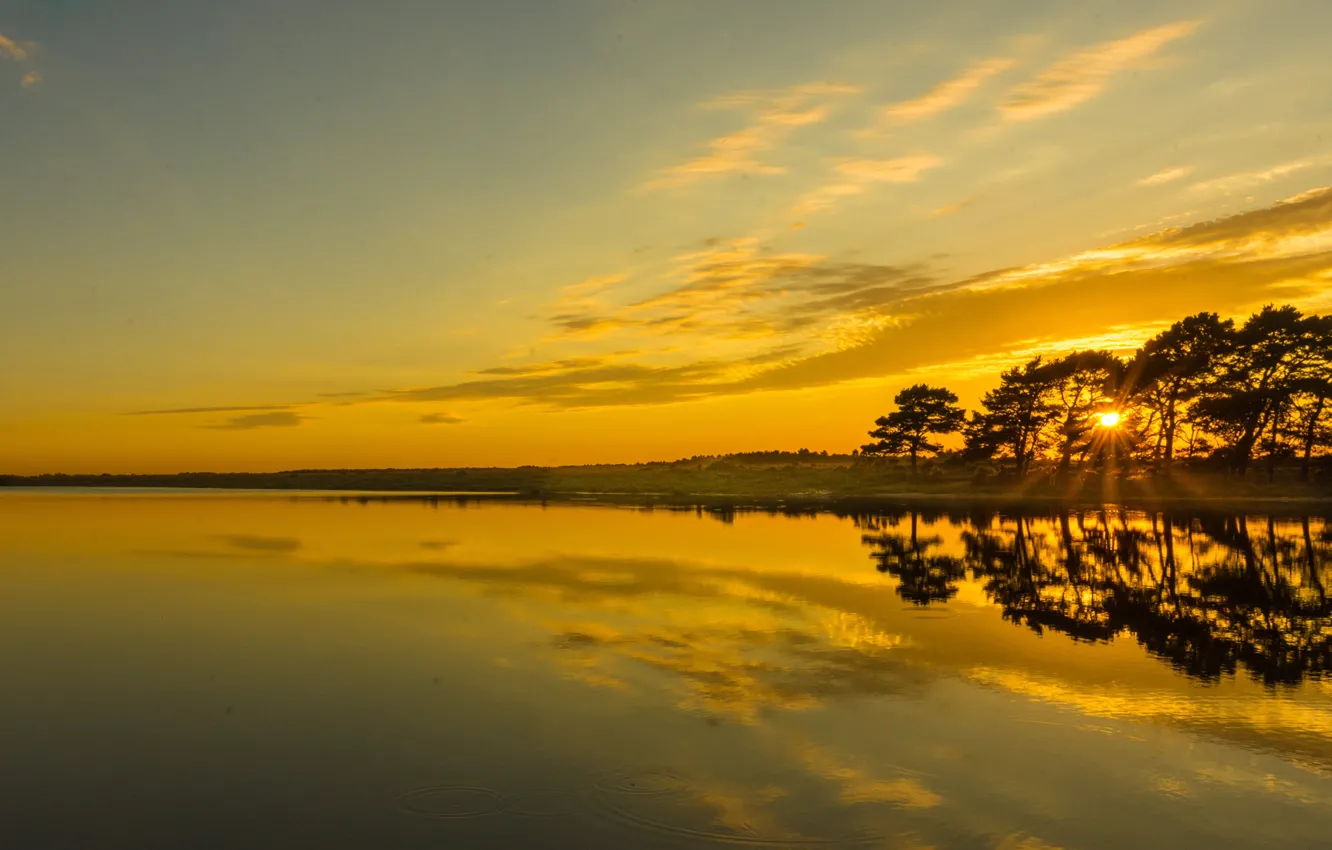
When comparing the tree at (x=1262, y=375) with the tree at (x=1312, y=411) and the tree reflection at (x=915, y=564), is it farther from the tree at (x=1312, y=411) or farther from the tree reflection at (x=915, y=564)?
the tree reflection at (x=915, y=564)

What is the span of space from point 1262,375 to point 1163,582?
6237 centimetres

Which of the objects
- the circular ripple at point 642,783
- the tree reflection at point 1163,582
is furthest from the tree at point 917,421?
the circular ripple at point 642,783

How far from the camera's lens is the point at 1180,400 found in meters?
77.8

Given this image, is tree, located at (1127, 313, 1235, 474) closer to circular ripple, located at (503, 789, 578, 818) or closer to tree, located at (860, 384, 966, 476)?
tree, located at (860, 384, 966, 476)

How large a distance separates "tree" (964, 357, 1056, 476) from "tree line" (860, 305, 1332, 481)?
0.36 feet

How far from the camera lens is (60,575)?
2858 cm

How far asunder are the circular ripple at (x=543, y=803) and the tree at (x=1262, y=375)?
3152 inches

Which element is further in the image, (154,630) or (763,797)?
(154,630)

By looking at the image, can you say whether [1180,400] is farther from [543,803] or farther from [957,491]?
[543,803]

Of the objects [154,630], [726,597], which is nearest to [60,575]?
[154,630]

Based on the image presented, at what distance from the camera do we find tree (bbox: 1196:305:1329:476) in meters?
71.7

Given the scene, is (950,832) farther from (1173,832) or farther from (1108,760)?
(1108,760)

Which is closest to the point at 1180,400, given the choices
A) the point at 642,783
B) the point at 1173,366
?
the point at 1173,366

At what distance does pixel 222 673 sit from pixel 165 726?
10.9 feet
